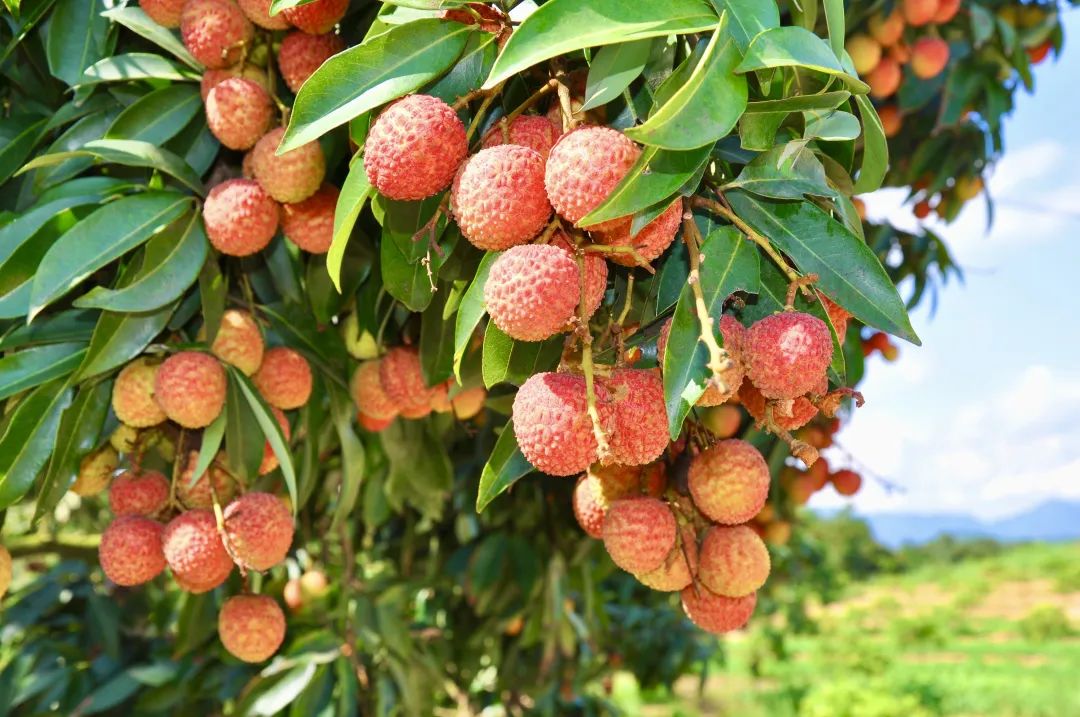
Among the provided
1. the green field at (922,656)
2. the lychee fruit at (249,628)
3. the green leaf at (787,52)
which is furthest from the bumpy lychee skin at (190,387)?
the green field at (922,656)

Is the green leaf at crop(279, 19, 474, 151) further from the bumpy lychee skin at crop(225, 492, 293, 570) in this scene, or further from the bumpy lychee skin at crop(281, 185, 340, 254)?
the bumpy lychee skin at crop(225, 492, 293, 570)

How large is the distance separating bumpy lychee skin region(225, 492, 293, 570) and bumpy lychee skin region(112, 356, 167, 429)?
130mm

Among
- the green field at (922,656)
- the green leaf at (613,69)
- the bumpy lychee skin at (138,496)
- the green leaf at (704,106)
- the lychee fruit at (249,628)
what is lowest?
the green field at (922,656)

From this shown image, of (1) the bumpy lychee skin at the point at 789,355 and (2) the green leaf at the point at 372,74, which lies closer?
(1) the bumpy lychee skin at the point at 789,355

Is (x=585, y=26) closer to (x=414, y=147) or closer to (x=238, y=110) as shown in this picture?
(x=414, y=147)

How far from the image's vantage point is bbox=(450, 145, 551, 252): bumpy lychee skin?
0.63 meters

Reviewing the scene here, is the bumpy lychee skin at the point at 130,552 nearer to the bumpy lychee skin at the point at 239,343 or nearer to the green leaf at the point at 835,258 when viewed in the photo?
the bumpy lychee skin at the point at 239,343

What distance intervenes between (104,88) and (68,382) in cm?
37

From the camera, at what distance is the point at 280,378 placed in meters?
1.04

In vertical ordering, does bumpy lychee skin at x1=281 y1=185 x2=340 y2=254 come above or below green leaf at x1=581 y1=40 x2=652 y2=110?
below

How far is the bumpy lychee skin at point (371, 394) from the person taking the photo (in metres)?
1.14

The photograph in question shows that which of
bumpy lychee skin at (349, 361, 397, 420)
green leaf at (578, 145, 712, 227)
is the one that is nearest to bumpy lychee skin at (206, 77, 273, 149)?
bumpy lychee skin at (349, 361, 397, 420)

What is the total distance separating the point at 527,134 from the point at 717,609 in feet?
1.40

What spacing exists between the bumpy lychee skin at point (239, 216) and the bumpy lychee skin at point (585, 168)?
43 centimetres
